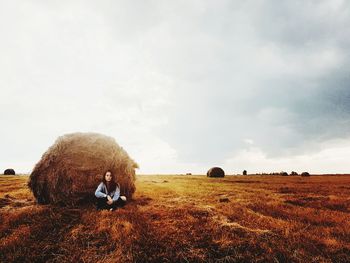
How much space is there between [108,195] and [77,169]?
184 centimetres

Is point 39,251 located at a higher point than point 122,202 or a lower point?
lower

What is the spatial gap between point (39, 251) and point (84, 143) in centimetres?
548

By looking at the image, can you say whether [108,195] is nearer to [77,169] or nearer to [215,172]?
[77,169]

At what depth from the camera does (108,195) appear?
8484 millimetres

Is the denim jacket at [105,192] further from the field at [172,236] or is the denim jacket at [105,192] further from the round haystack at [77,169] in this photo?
the round haystack at [77,169]

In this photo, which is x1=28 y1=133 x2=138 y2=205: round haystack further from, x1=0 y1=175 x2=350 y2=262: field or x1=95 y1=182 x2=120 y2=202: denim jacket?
x1=0 y1=175 x2=350 y2=262: field

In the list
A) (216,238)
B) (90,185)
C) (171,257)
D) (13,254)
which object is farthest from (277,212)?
(13,254)

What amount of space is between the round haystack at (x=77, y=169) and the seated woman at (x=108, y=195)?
0.77 m

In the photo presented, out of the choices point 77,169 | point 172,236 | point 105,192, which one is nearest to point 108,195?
point 105,192

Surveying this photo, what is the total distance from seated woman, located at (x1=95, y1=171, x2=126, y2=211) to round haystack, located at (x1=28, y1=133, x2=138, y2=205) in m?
0.77

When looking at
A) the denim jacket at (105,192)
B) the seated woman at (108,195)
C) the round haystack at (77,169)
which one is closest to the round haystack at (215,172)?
the round haystack at (77,169)

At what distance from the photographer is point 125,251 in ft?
16.0

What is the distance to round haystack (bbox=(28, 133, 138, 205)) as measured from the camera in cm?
930

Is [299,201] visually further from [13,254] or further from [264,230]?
[13,254]
